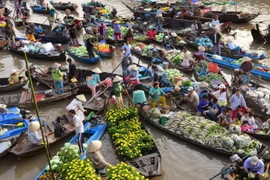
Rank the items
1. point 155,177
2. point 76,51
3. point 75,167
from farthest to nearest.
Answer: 1. point 76,51
2. point 155,177
3. point 75,167

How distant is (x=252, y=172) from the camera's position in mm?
8273

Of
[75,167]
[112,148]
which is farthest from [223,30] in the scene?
[75,167]

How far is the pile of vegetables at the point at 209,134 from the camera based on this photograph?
372 inches

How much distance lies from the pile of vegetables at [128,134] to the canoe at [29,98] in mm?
3148

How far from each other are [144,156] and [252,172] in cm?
303

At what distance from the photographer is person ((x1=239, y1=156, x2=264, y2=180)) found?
8.20m

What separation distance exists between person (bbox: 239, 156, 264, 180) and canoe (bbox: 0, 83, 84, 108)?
795 centimetres

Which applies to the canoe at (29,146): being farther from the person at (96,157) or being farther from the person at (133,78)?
the person at (133,78)

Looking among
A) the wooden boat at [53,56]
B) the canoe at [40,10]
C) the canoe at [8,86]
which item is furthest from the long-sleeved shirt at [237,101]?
the canoe at [40,10]

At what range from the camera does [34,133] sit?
390 inches

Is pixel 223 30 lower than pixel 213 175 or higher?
higher

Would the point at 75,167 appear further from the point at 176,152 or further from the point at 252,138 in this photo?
the point at 252,138

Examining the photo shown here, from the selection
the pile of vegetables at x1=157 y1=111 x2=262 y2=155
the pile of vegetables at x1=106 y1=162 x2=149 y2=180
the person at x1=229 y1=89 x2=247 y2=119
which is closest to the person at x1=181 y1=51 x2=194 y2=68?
the pile of vegetables at x1=157 y1=111 x2=262 y2=155

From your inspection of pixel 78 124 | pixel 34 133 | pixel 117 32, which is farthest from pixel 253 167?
pixel 117 32
